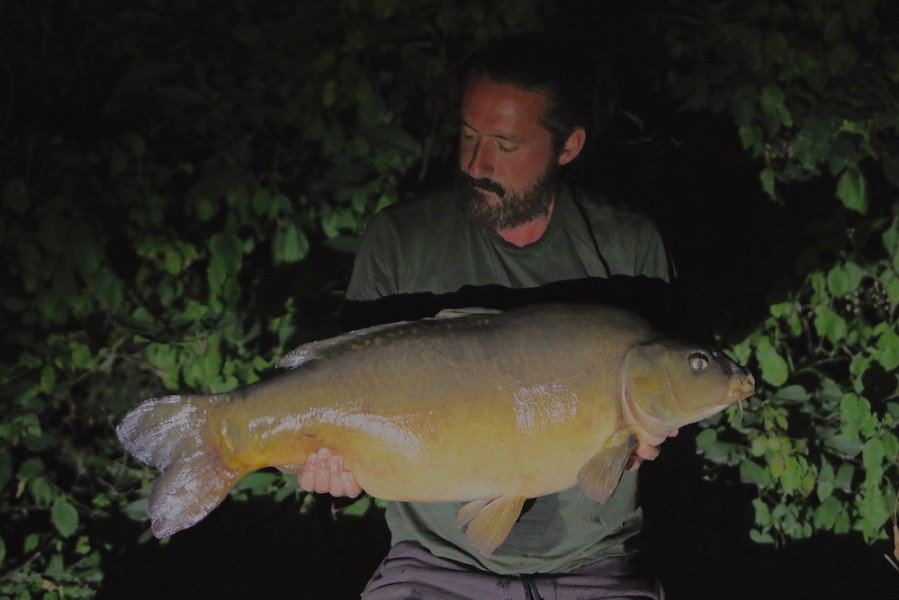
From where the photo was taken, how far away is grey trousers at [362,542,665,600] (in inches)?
100.0

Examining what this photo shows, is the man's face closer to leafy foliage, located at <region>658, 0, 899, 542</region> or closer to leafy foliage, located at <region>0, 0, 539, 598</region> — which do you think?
leafy foliage, located at <region>0, 0, 539, 598</region>

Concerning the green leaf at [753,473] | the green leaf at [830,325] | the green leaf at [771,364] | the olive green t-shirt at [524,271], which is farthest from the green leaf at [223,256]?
the green leaf at [830,325]

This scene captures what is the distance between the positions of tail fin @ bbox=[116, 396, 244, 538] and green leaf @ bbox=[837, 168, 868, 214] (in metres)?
2.51

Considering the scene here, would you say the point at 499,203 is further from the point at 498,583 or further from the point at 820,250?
the point at 820,250

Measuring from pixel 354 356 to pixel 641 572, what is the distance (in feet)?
3.60


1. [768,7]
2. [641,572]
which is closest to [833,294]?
[768,7]

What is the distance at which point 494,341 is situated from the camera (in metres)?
2.31

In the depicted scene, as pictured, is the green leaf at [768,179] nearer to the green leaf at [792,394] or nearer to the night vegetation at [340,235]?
the night vegetation at [340,235]

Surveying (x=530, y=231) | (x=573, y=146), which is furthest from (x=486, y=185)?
(x=573, y=146)

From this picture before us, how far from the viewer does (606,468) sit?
2.27 m

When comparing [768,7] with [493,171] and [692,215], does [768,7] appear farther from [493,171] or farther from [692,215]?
[493,171]

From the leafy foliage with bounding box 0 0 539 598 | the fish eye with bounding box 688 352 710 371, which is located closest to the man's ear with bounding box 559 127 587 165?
the leafy foliage with bounding box 0 0 539 598

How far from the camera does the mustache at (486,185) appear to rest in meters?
2.60

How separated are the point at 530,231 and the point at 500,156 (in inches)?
9.6
